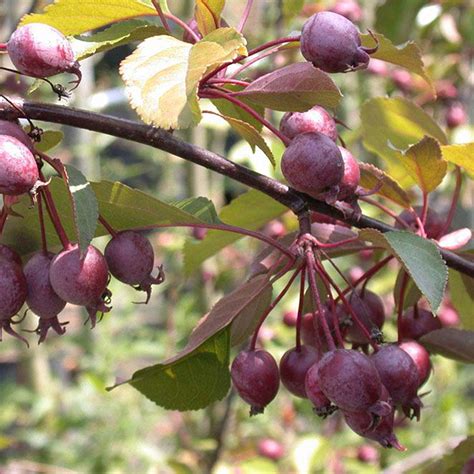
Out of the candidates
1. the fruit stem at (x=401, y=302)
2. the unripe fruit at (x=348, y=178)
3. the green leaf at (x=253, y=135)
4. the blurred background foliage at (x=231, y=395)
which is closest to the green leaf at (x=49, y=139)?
the green leaf at (x=253, y=135)

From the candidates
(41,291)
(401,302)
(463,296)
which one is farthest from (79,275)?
(463,296)

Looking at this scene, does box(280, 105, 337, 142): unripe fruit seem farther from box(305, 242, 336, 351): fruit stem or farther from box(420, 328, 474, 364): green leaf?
box(420, 328, 474, 364): green leaf

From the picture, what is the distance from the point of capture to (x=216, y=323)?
82 centimetres

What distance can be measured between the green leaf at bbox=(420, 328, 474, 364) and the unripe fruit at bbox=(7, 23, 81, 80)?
0.50 meters

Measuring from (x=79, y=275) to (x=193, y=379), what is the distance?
0.75 feet

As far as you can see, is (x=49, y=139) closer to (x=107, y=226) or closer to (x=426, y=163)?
(x=107, y=226)

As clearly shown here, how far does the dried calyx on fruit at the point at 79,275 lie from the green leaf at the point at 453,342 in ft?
1.32

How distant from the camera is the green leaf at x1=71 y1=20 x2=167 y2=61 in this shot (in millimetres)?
809

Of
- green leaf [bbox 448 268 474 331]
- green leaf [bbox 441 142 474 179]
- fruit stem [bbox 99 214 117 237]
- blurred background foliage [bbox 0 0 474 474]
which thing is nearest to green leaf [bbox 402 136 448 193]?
green leaf [bbox 441 142 474 179]

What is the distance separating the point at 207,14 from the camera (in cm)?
82

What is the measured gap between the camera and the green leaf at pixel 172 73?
0.66m

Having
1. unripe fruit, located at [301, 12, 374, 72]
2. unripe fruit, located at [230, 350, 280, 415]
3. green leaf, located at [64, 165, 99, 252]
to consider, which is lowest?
unripe fruit, located at [230, 350, 280, 415]

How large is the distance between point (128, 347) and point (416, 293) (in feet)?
5.92

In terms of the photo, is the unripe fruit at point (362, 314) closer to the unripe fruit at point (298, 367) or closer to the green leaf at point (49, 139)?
the unripe fruit at point (298, 367)
